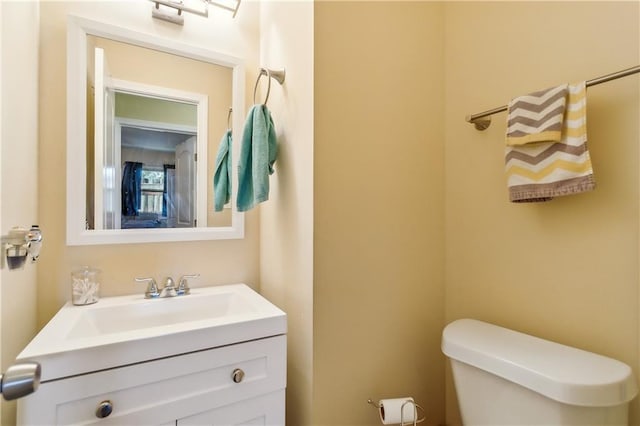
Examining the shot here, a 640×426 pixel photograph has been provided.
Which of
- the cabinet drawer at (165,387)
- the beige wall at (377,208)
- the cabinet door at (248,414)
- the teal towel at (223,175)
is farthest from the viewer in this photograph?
the teal towel at (223,175)

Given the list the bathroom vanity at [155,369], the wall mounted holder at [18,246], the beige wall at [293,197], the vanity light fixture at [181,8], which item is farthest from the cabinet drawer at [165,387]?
the vanity light fixture at [181,8]

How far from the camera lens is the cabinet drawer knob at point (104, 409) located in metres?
0.74

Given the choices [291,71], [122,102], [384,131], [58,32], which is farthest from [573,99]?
[58,32]

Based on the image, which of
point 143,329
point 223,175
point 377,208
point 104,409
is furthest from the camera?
point 223,175

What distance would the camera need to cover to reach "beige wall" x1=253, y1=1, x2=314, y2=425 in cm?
107

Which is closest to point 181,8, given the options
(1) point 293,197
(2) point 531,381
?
(1) point 293,197

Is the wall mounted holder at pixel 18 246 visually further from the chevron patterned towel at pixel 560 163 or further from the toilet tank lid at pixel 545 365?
the chevron patterned towel at pixel 560 163

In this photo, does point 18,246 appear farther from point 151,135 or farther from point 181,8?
point 181,8

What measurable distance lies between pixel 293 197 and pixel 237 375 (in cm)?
62

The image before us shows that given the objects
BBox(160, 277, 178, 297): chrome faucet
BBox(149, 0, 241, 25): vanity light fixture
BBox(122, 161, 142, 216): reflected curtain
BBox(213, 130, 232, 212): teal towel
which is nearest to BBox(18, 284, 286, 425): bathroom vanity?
BBox(160, 277, 178, 297): chrome faucet

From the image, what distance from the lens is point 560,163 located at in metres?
0.91

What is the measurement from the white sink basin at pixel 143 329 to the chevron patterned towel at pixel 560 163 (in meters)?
0.88

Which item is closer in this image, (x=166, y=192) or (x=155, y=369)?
(x=155, y=369)

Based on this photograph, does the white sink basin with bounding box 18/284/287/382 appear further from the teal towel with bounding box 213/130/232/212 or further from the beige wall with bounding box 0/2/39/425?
the teal towel with bounding box 213/130/232/212
